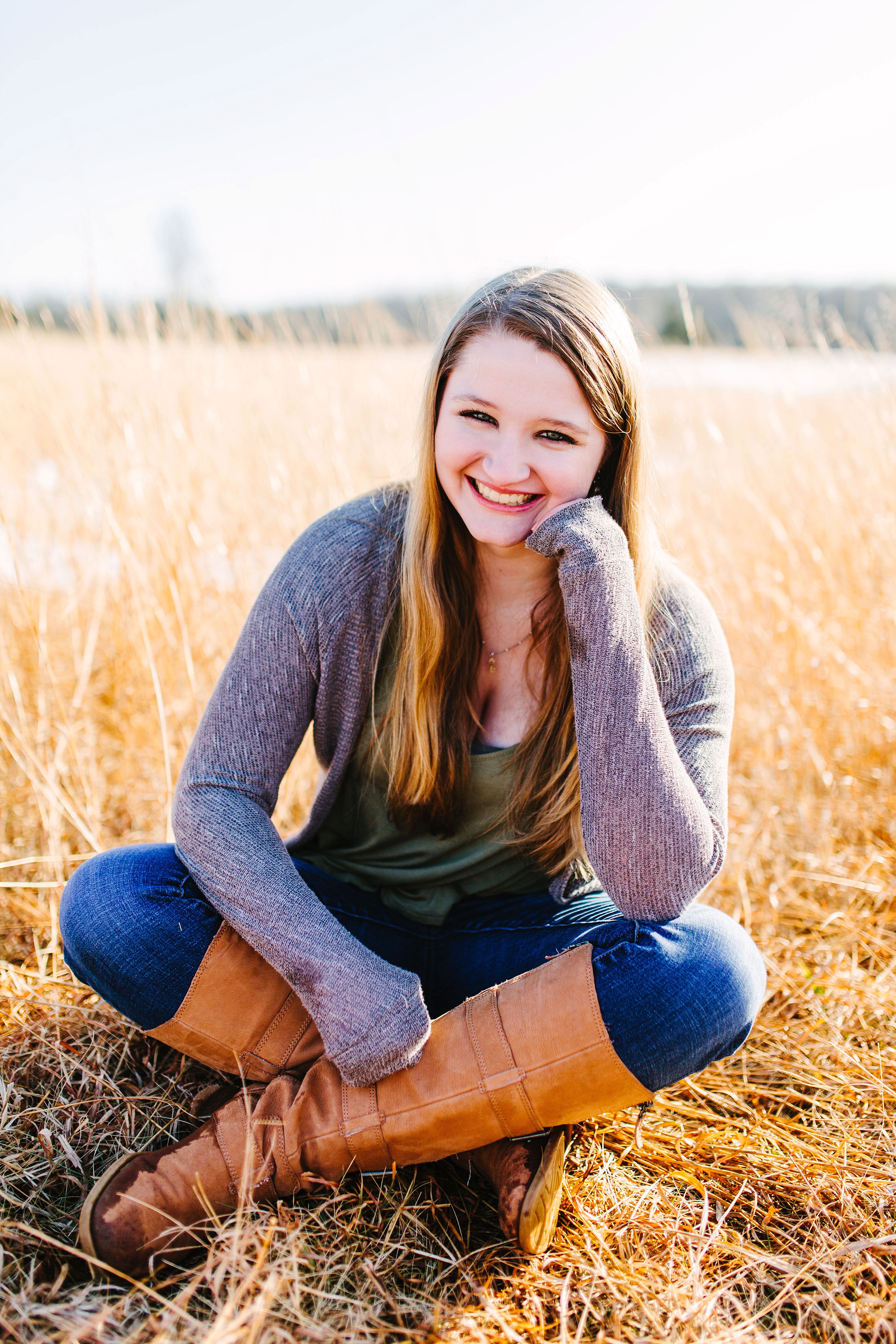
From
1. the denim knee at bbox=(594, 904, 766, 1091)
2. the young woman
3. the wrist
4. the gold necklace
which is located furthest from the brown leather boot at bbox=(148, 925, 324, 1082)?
the wrist

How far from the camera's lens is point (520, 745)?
52.2 inches

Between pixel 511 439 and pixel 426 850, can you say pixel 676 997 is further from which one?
pixel 511 439

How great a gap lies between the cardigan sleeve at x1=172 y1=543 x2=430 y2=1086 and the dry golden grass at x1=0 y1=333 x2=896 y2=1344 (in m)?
0.23

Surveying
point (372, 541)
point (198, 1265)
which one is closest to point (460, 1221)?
point (198, 1265)

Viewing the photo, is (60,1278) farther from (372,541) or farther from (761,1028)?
(761,1028)

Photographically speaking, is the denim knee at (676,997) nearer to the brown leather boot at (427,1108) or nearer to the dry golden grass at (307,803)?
the brown leather boot at (427,1108)

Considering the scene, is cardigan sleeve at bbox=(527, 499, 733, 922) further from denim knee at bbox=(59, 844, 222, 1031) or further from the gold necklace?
denim knee at bbox=(59, 844, 222, 1031)

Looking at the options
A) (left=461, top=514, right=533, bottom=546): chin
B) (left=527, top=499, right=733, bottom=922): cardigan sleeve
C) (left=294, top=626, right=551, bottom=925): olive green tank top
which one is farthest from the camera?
(left=294, top=626, right=551, bottom=925): olive green tank top

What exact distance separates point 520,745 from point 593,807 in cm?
22

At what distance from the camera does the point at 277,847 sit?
1.15 m

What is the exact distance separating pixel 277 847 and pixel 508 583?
540 mm

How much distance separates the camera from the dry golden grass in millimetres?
989

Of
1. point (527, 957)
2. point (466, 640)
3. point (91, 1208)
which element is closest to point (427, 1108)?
point (527, 957)

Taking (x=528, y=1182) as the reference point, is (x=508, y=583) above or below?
above
